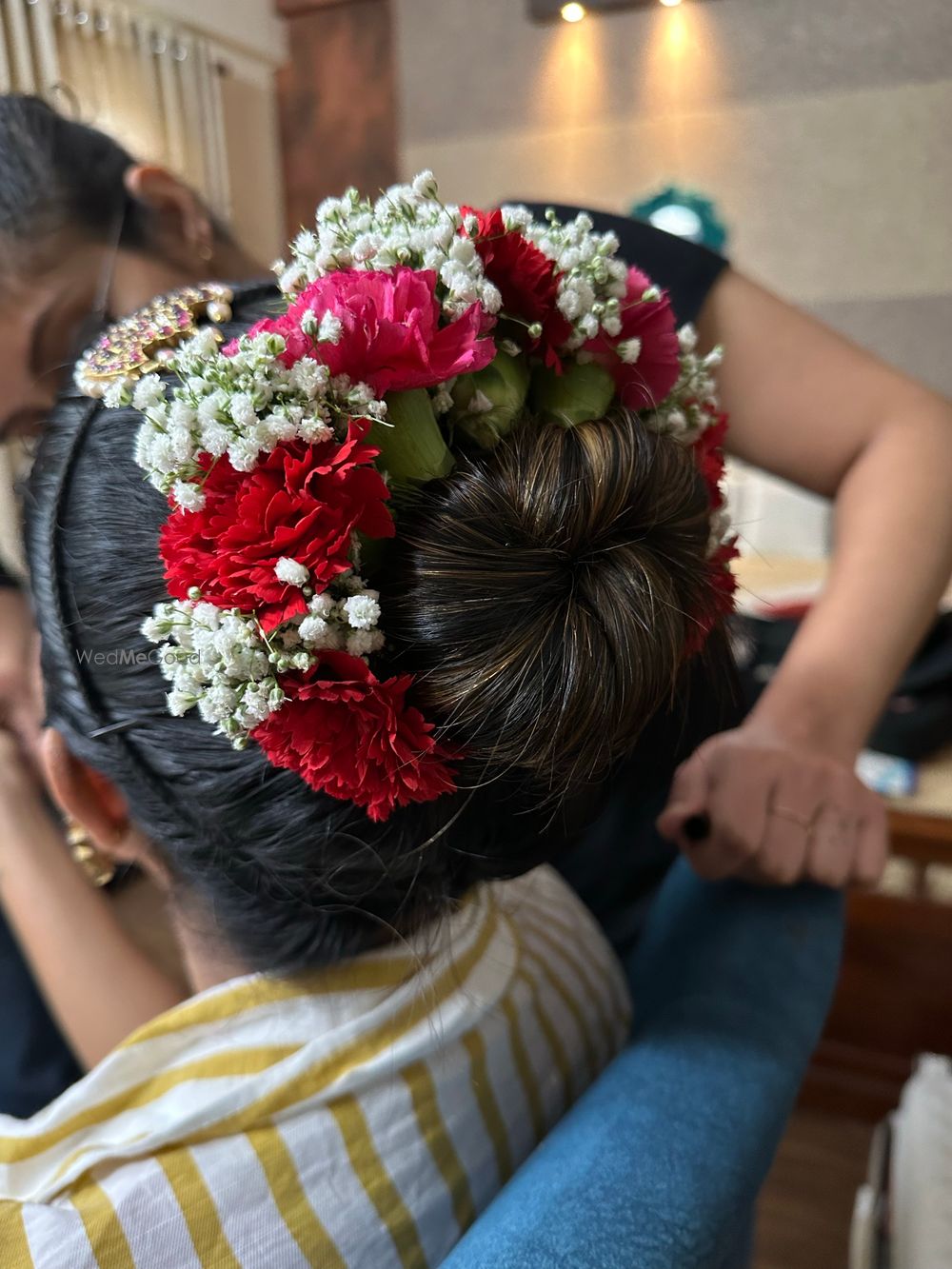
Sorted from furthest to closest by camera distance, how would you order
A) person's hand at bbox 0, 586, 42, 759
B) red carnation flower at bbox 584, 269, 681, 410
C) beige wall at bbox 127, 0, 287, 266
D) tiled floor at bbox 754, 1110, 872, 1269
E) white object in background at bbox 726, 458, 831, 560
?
beige wall at bbox 127, 0, 287, 266 → white object in background at bbox 726, 458, 831, 560 → tiled floor at bbox 754, 1110, 872, 1269 → person's hand at bbox 0, 586, 42, 759 → red carnation flower at bbox 584, 269, 681, 410

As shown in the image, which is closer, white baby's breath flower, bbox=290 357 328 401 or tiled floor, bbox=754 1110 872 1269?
white baby's breath flower, bbox=290 357 328 401

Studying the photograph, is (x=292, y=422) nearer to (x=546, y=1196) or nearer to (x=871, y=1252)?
(x=546, y=1196)

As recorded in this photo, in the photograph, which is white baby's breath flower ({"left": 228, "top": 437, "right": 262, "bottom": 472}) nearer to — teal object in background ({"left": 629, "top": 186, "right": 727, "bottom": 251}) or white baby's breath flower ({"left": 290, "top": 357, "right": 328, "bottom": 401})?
white baby's breath flower ({"left": 290, "top": 357, "right": 328, "bottom": 401})

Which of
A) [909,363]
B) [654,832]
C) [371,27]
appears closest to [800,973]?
Result: [654,832]

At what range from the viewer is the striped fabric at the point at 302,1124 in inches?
18.6

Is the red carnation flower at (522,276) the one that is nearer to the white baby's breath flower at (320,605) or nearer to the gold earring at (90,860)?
the white baby's breath flower at (320,605)

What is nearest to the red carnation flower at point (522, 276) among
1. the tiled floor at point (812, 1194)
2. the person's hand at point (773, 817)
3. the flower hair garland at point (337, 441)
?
the flower hair garland at point (337, 441)

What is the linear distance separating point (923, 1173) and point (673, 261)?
1090 millimetres

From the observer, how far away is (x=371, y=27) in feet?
8.42

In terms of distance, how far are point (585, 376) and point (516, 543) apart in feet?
0.37

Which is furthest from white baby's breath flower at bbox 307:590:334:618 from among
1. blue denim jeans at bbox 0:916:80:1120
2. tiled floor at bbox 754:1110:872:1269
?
tiled floor at bbox 754:1110:872:1269

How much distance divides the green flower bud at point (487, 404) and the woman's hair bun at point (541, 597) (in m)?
0.01

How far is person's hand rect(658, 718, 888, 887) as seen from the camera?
26.1 inches

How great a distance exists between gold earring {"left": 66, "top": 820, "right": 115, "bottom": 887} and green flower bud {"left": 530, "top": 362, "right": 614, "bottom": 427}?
1.48 feet
